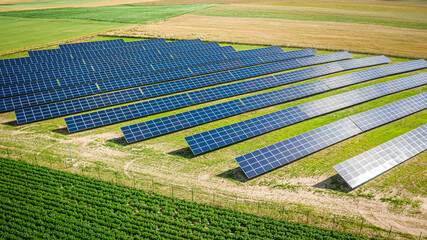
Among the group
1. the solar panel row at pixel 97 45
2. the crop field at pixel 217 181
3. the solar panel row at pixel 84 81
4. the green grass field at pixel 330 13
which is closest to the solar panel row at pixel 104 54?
the solar panel row at pixel 97 45

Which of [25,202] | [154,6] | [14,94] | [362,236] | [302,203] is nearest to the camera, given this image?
[362,236]

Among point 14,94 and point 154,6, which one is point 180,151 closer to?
point 14,94

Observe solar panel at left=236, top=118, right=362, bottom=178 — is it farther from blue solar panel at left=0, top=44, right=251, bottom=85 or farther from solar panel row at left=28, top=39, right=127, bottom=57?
solar panel row at left=28, top=39, right=127, bottom=57

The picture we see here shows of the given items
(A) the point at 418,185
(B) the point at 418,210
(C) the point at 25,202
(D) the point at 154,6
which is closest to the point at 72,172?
(C) the point at 25,202

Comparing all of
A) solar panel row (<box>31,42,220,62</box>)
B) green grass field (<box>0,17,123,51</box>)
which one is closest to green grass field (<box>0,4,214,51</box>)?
green grass field (<box>0,17,123,51</box>)

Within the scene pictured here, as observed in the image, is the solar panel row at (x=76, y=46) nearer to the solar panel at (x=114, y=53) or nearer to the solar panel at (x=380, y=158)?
the solar panel at (x=114, y=53)

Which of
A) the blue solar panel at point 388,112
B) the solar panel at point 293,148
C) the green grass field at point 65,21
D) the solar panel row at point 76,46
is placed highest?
the blue solar panel at point 388,112

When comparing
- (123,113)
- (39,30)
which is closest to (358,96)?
(123,113)

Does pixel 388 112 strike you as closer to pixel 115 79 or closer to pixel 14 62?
pixel 115 79
